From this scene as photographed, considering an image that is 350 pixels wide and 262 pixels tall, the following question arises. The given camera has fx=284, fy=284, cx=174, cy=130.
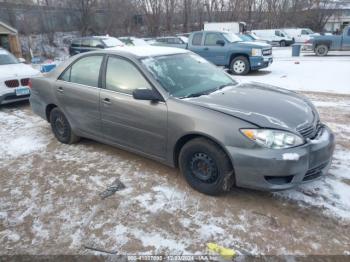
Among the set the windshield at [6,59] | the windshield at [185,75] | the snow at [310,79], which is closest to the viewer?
A: the windshield at [185,75]

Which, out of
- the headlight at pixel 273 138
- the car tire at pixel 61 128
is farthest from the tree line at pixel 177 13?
the headlight at pixel 273 138

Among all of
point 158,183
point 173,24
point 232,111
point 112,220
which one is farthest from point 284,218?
point 173,24

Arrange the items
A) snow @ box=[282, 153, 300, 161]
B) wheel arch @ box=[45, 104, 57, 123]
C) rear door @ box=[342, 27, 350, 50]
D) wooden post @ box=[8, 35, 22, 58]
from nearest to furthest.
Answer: snow @ box=[282, 153, 300, 161] → wheel arch @ box=[45, 104, 57, 123] → rear door @ box=[342, 27, 350, 50] → wooden post @ box=[8, 35, 22, 58]

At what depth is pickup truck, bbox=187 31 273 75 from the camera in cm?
1088

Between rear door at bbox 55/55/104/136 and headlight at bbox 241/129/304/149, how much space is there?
2.20m

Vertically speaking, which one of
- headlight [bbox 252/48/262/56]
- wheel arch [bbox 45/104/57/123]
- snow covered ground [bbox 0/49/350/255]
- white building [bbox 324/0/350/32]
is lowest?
snow covered ground [bbox 0/49/350/255]

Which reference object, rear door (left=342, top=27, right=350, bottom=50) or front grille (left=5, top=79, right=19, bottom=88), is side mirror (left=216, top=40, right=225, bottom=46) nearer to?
front grille (left=5, top=79, right=19, bottom=88)

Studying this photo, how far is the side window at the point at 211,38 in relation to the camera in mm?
11532

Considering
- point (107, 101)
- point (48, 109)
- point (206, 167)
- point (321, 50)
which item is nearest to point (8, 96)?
Answer: point (48, 109)

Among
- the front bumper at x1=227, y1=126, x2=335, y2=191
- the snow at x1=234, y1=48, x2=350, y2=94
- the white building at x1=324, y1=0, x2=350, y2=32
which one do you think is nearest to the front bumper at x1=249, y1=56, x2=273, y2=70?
the snow at x1=234, y1=48, x2=350, y2=94

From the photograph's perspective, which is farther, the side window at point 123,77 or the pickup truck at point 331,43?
the pickup truck at point 331,43

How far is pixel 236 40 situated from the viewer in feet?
38.2

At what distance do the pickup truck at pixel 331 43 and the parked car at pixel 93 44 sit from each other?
12180mm

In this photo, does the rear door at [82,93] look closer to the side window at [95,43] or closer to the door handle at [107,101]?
the door handle at [107,101]
